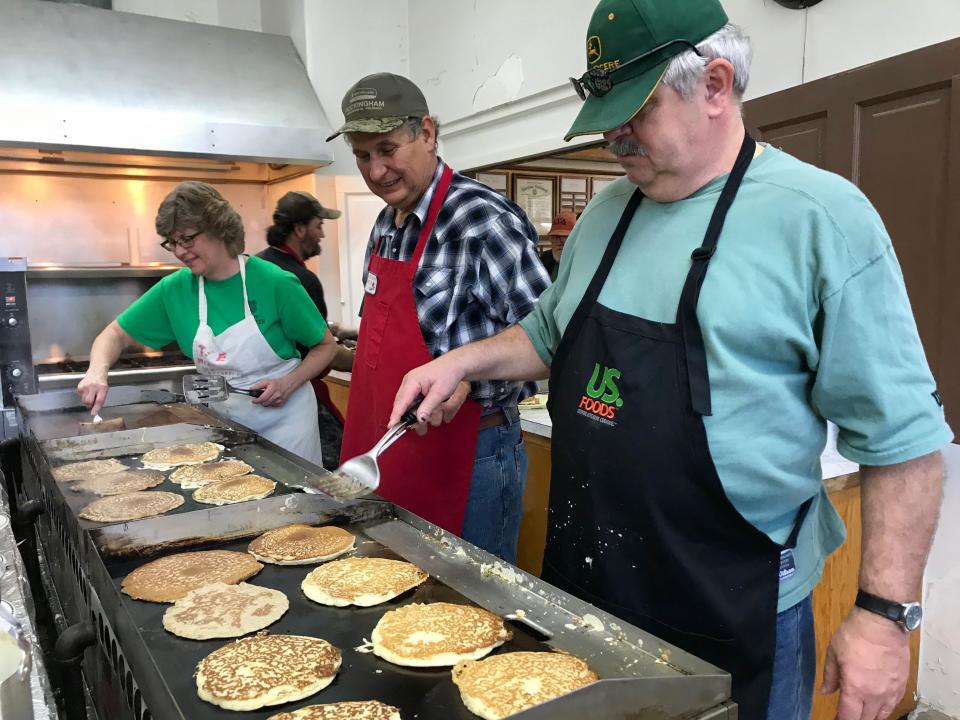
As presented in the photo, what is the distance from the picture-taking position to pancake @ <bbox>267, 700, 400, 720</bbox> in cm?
100

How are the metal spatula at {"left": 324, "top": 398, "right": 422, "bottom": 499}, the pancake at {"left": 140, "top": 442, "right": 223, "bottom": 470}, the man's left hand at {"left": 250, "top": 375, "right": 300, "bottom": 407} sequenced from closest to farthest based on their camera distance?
the metal spatula at {"left": 324, "top": 398, "right": 422, "bottom": 499}, the pancake at {"left": 140, "top": 442, "right": 223, "bottom": 470}, the man's left hand at {"left": 250, "top": 375, "right": 300, "bottom": 407}

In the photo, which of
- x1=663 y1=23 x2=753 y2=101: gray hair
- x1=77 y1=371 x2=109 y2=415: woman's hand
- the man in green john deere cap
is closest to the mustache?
the man in green john deere cap

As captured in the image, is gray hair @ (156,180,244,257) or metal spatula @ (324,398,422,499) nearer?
metal spatula @ (324,398,422,499)

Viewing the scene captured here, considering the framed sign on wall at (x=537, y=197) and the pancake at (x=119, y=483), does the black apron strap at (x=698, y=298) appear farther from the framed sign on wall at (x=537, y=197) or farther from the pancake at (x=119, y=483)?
the framed sign on wall at (x=537, y=197)

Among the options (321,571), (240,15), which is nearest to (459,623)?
(321,571)

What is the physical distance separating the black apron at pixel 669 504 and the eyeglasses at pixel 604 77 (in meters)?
0.23

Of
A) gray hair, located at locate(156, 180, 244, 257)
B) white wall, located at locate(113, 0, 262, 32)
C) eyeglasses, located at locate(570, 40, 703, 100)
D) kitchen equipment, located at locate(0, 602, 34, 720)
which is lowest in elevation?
kitchen equipment, located at locate(0, 602, 34, 720)

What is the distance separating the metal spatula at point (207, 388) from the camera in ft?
8.73

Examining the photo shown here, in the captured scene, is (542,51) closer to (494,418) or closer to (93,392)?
(494,418)

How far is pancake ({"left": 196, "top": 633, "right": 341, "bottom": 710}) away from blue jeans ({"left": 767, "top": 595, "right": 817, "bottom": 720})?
0.75 m

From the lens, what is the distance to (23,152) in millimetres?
4141

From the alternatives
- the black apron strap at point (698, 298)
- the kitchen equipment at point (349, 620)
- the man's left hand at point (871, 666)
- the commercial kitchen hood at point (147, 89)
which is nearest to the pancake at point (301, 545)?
the kitchen equipment at point (349, 620)

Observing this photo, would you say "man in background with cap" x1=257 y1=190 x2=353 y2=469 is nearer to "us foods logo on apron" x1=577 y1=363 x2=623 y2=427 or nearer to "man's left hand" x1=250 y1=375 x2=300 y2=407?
"man's left hand" x1=250 y1=375 x2=300 y2=407

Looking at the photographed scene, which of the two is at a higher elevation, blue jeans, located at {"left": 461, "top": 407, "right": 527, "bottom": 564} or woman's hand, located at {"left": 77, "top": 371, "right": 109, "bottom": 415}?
woman's hand, located at {"left": 77, "top": 371, "right": 109, "bottom": 415}
